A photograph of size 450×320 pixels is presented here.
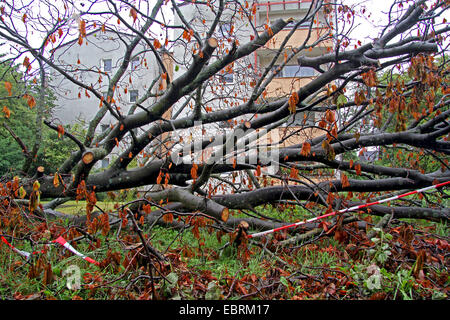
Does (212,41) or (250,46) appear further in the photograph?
(250,46)

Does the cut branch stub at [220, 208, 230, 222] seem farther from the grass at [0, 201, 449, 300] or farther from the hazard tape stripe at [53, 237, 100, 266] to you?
the hazard tape stripe at [53, 237, 100, 266]

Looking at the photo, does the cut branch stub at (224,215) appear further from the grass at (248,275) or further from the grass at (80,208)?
the grass at (80,208)

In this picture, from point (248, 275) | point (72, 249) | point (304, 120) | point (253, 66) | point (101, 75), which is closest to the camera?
point (248, 275)

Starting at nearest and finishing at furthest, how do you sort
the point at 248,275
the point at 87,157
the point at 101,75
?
the point at 248,275 → the point at 87,157 → the point at 101,75

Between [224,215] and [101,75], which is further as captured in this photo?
[101,75]

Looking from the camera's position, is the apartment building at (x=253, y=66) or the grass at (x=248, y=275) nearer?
the grass at (x=248, y=275)

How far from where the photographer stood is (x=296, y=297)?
6.09 ft

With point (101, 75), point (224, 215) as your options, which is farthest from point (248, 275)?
point (101, 75)

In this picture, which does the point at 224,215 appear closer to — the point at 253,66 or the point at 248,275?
the point at 248,275

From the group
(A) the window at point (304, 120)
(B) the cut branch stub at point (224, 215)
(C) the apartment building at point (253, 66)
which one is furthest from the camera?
(C) the apartment building at point (253, 66)

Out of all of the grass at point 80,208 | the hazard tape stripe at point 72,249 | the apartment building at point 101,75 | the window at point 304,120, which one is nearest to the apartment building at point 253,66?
the window at point 304,120

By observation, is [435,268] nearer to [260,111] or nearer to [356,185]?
[356,185]

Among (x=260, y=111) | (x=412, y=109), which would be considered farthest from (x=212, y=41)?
(x=412, y=109)
